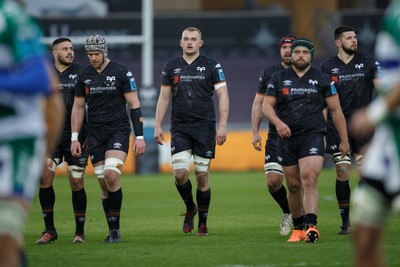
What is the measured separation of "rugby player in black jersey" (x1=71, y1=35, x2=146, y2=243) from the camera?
1247 centimetres

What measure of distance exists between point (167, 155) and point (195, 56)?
1528cm

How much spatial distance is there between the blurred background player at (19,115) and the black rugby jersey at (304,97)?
6159 millimetres

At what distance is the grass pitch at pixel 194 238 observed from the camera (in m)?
10.3

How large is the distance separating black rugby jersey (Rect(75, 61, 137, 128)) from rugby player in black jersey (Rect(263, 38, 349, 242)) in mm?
1787

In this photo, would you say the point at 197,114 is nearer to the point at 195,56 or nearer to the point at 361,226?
the point at 195,56

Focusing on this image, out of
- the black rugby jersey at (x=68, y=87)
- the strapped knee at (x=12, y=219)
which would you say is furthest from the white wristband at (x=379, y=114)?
the black rugby jersey at (x=68, y=87)

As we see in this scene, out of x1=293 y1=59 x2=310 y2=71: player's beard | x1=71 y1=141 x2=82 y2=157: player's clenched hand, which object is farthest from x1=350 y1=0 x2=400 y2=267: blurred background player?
x1=71 y1=141 x2=82 y2=157: player's clenched hand

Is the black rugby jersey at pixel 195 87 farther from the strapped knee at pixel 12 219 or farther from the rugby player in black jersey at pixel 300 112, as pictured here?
the strapped knee at pixel 12 219

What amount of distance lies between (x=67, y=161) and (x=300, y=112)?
3046mm

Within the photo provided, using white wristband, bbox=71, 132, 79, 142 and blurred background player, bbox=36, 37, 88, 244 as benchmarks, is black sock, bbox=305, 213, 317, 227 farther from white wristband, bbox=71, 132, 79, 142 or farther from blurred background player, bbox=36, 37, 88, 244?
white wristband, bbox=71, 132, 79, 142

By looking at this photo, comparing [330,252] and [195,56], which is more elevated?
[195,56]

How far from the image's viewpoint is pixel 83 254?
10992 mm

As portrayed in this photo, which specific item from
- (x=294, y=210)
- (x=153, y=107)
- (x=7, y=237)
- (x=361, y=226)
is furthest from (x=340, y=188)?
(x=153, y=107)

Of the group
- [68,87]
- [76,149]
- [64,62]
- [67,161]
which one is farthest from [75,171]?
[64,62]
